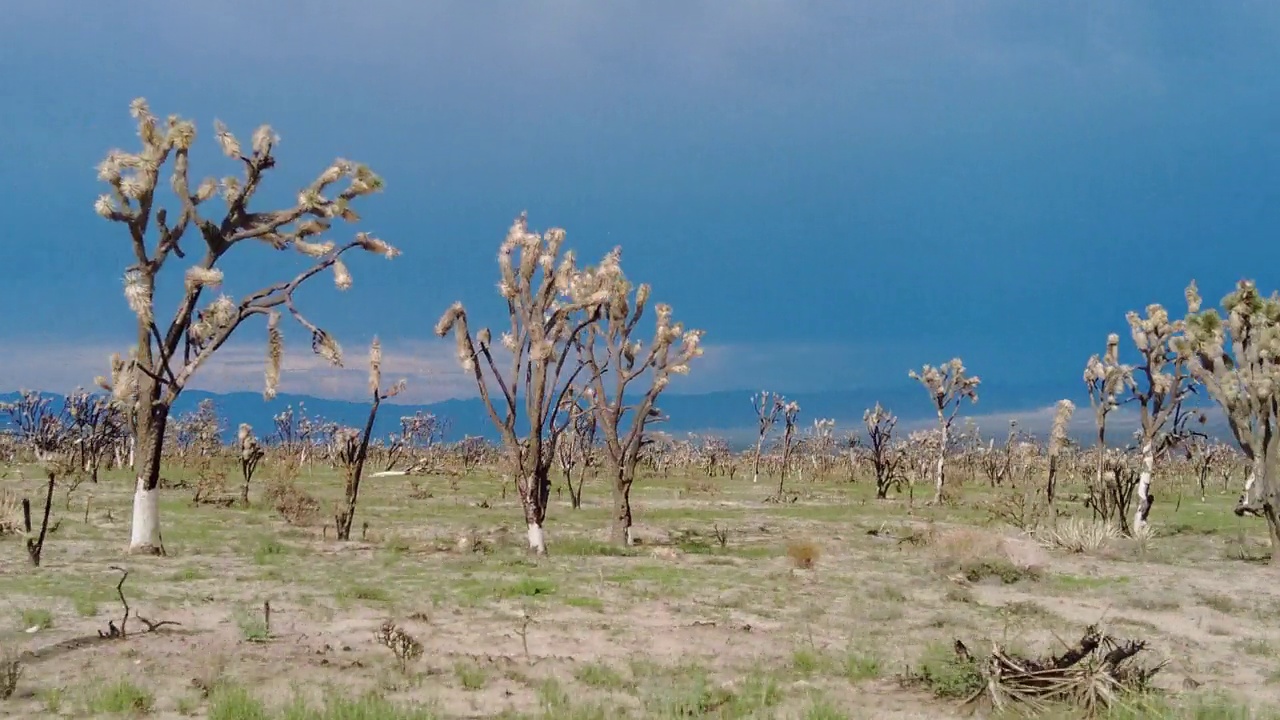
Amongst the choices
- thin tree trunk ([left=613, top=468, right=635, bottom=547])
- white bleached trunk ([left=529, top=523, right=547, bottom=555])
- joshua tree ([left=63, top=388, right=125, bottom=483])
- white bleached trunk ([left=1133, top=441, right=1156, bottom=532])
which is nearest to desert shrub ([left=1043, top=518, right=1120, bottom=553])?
white bleached trunk ([left=1133, top=441, right=1156, bottom=532])

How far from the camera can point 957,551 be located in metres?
19.7

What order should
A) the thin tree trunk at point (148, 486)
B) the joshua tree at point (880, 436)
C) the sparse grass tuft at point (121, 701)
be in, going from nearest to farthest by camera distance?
1. the sparse grass tuft at point (121, 701)
2. the thin tree trunk at point (148, 486)
3. the joshua tree at point (880, 436)

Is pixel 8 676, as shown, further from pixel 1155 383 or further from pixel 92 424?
pixel 92 424

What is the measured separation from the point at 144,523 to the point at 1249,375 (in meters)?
23.5

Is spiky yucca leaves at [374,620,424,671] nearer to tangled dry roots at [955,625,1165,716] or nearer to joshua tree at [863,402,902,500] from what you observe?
tangled dry roots at [955,625,1165,716]

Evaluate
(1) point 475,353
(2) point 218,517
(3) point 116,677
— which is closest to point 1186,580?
(1) point 475,353

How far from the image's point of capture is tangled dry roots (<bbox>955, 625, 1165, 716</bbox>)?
770 centimetres

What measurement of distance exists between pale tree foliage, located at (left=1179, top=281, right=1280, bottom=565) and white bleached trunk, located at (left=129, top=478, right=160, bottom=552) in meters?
22.1

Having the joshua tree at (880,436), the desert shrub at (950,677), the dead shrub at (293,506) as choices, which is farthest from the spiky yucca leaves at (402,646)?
the joshua tree at (880,436)

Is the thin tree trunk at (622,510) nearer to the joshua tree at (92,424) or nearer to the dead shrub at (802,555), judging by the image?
the dead shrub at (802,555)

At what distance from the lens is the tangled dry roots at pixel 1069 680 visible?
7703 mm

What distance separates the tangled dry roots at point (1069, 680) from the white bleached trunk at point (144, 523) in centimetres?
1427

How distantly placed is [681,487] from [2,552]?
36281mm

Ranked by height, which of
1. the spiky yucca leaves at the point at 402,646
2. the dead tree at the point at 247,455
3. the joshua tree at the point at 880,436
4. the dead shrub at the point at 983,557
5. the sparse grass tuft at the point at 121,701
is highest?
the joshua tree at the point at 880,436
